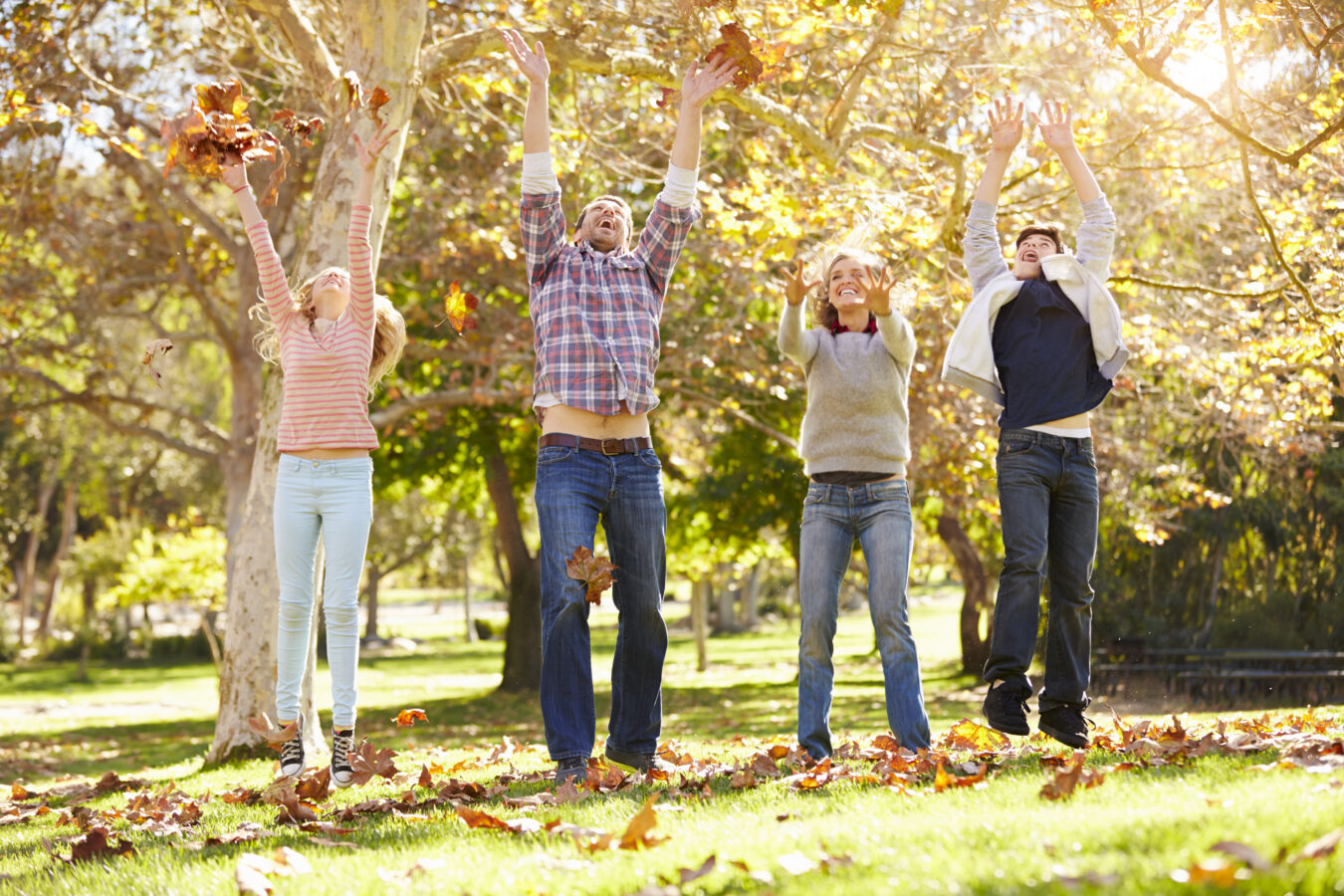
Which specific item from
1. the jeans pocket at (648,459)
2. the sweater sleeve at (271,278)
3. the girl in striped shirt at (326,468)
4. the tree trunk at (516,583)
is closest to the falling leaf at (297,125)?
the girl in striped shirt at (326,468)

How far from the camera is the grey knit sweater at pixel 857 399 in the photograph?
16.4ft

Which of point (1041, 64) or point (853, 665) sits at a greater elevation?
point (1041, 64)

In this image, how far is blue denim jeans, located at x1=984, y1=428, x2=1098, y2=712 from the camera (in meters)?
4.82

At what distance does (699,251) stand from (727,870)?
415 inches

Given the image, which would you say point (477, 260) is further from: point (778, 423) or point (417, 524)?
point (417, 524)

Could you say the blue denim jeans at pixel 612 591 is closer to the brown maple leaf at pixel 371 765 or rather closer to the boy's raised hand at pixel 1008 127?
the brown maple leaf at pixel 371 765

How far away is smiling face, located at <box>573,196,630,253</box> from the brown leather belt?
0.88 m

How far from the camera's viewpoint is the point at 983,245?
17.3ft

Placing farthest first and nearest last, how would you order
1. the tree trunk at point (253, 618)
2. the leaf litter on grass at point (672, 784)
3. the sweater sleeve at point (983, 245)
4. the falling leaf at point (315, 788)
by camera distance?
1. the tree trunk at point (253, 618)
2. the sweater sleeve at point (983, 245)
3. the falling leaf at point (315, 788)
4. the leaf litter on grass at point (672, 784)

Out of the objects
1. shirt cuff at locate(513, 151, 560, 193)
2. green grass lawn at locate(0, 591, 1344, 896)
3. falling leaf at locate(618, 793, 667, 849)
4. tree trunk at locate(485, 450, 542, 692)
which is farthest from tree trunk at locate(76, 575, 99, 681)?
falling leaf at locate(618, 793, 667, 849)

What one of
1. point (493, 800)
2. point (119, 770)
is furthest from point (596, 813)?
point (119, 770)

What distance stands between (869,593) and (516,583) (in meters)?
14.6

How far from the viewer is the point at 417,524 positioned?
1519 inches

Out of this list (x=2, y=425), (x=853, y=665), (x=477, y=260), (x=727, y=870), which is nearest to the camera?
(x=727, y=870)
